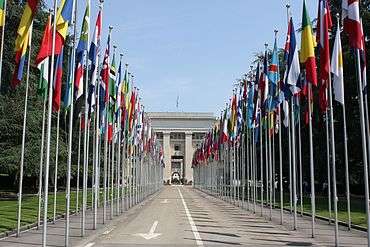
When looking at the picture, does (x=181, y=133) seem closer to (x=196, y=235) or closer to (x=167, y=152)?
(x=167, y=152)

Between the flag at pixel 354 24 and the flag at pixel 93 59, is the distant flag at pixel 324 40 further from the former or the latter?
the flag at pixel 93 59

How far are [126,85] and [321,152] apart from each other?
79.0 feet

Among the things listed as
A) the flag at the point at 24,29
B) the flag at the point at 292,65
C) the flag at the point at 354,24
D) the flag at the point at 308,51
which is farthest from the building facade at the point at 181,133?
the flag at the point at 354,24

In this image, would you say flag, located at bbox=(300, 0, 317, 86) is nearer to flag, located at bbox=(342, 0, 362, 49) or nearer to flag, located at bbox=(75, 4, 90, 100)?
flag, located at bbox=(342, 0, 362, 49)

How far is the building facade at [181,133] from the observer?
17125cm

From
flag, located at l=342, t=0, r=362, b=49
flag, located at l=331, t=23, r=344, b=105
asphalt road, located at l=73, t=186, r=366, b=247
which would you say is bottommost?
asphalt road, located at l=73, t=186, r=366, b=247

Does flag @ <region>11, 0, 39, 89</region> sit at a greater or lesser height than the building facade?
lesser

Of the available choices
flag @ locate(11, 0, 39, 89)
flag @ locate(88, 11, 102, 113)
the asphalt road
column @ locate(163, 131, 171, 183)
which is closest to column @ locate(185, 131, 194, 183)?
column @ locate(163, 131, 171, 183)

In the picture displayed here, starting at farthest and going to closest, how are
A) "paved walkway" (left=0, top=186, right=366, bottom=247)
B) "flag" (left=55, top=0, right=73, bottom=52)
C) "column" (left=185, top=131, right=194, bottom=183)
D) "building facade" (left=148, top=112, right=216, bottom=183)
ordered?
"building facade" (left=148, top=112, right=216, bottom=183) → "column" (left=185, top=131, right=194, bottom=183) → "paved walkway" (left=0, top=186, right=366, bottom=247) → "flag" (left=55, top=0, right=73, bottom=52)

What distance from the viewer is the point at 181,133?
177875 mm

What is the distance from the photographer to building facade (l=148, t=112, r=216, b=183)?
562 ft

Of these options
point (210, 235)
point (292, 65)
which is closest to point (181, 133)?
point (292, 65)

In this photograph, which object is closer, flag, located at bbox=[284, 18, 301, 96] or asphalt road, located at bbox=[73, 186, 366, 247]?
asphalt road, located at bbox=[73, 186, 366, 247]

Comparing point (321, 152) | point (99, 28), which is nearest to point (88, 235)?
point (99, 28)
